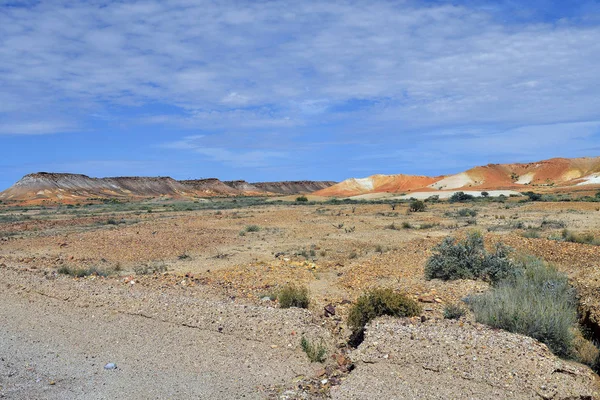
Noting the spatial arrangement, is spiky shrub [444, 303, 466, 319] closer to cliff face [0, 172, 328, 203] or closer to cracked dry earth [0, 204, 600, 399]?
cracked dry earth [0, 204, 600, 399]

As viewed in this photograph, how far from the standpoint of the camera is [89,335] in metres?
8.91

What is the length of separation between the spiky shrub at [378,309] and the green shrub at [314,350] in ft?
2.96

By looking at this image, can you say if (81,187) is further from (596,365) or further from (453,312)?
(596,365)

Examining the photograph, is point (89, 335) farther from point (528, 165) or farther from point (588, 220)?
point (528, 165)

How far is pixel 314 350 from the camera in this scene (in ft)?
25.4

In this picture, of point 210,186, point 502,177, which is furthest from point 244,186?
point 502,177

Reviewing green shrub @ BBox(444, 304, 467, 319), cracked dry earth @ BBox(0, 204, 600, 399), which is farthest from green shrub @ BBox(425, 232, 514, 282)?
green shrub @ BBox(444, 304, 467, 319)

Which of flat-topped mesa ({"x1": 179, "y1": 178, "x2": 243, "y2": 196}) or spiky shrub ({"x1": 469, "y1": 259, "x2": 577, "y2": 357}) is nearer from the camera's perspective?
spiky shrub ({"x1": 469, "y1": 259, "x2": 577, "y2": 357})

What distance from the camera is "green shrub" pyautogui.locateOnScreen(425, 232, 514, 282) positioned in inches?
471

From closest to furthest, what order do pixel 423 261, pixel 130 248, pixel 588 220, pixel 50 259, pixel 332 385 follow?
pixel 332 385
pixel 423 261
pixel 50 259
pixel 130 248
pixel 588 220

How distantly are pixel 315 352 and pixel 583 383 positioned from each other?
3.44m

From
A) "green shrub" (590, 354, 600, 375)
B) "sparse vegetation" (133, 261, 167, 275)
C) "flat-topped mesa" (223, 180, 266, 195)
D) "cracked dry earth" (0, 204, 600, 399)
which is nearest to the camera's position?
"cracked dry earth" (0, 204, 600, 399)

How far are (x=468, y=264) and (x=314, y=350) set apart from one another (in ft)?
20.0

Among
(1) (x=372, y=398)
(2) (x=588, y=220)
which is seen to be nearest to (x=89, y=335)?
(1) (x=372, y=398)
